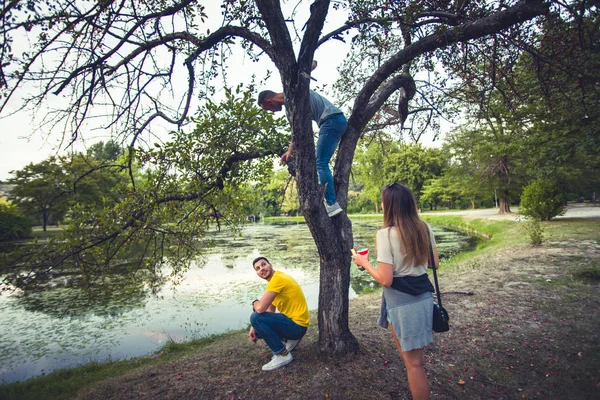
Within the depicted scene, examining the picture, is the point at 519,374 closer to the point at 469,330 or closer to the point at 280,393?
the point at 469,330

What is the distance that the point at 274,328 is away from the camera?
336 centimetres

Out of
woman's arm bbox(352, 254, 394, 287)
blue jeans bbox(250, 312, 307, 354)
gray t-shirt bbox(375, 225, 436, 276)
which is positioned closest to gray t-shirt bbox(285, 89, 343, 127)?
gray t-shirt bbox(375, 225, 436, 276)

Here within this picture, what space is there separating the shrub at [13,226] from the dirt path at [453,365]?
29499 millimetres

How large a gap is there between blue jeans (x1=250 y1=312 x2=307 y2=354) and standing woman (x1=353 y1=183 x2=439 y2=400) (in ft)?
4.65

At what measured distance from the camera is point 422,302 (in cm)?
224

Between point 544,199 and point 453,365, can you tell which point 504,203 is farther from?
point 453,365

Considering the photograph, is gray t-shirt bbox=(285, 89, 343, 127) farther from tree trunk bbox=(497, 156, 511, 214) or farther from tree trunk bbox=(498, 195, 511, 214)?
tree trunk bbox=(498, 195, 511, 214)

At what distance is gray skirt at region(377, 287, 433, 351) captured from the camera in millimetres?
2213

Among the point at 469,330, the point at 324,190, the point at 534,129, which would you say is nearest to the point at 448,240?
the point at 534,129

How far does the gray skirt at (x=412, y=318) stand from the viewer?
7.26 ft

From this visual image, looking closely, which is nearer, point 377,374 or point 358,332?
point 377,374

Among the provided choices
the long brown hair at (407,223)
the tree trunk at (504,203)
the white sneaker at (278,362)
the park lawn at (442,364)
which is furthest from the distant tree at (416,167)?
the long brown hair at (407,223)

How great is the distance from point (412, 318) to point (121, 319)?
8066 mm

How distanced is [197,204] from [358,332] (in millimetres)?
2812
